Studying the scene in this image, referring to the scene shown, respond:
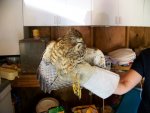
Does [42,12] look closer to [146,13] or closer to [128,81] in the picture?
[146,13]

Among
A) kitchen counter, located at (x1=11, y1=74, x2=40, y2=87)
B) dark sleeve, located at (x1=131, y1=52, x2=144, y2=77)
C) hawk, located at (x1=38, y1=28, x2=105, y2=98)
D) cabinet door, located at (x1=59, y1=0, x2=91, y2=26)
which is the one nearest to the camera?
hawk, located at (x1=38, y1=28, x2=105, y2=98)

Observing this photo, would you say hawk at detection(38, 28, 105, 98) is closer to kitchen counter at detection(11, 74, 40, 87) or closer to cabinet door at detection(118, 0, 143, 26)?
kitchen counter at detection(11, 74, 40, 87)

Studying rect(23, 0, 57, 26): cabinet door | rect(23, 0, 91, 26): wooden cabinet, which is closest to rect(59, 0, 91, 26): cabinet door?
rect(23, 0, 91, 26): wooden cabinet

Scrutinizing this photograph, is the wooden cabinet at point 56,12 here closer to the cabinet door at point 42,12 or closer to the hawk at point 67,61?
the cabinet door at point 42,12

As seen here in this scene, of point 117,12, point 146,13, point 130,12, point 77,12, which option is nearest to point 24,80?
point 77,12

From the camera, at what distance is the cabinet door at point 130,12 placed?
2.27m

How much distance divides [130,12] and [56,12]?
2.42 feet

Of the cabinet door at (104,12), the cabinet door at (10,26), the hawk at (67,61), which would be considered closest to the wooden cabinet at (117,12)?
the cabinet door at (104,12)

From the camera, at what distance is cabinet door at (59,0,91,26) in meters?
2.21

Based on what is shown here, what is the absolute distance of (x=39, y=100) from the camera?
2.51 meters

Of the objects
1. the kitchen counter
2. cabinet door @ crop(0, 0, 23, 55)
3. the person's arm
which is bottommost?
the kitchen counter

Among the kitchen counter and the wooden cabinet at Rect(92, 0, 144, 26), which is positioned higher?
the wooden cabinet at Rect(92, 0, 144, 26)

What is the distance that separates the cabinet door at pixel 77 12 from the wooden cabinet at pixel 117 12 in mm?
61

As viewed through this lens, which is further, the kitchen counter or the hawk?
the kitchen counter
